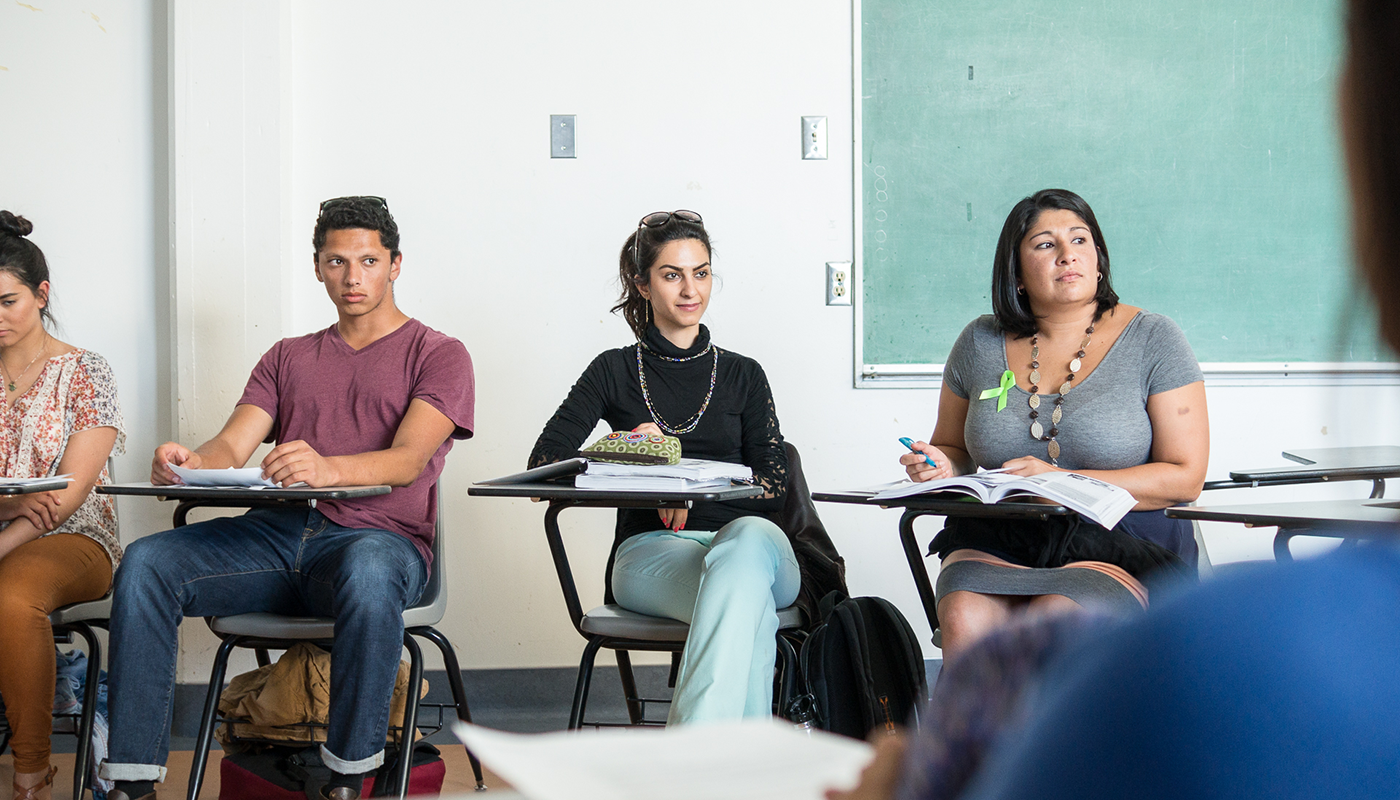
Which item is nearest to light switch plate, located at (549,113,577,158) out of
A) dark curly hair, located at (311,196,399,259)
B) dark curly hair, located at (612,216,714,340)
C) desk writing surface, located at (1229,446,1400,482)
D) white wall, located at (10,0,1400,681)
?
white wall, located at (10,0,1400,681)

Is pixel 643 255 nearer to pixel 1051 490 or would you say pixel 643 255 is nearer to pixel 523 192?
pixel 523 192

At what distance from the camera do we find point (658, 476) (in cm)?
180

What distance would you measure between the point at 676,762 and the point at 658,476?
1460mm

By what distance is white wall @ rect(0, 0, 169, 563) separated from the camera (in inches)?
117

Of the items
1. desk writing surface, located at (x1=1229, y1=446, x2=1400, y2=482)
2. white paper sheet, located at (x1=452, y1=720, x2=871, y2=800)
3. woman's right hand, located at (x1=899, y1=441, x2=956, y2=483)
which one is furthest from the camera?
woman's right hand, located at (x1=899, y1=441, x2=956, y2=483)

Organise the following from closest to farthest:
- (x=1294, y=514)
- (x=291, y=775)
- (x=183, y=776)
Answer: (x=1294, y=514), (x=291, y=775), (x=183, y=776)

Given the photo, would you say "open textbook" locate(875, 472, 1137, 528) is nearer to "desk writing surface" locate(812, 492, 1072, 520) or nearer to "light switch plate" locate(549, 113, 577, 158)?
"desk writing surface" locate(812, 492, 1072, 520)

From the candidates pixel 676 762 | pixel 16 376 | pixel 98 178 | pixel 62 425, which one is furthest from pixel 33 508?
pixel 676 762

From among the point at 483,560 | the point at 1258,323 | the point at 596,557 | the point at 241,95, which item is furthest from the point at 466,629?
the point at 1258,323

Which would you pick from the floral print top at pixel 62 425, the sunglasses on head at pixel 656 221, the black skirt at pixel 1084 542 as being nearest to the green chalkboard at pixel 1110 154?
the sunglasses on head at pixel 656 221

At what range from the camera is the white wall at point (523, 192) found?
9.77 feet

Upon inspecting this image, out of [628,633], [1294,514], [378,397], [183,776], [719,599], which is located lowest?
[183,776]

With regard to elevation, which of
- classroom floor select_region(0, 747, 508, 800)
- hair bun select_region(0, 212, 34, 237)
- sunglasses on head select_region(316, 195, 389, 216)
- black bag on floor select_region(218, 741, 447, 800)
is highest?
sunglasses on head select_region(316, 195, 389, 216)

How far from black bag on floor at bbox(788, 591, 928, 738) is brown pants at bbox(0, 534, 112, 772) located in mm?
1601
